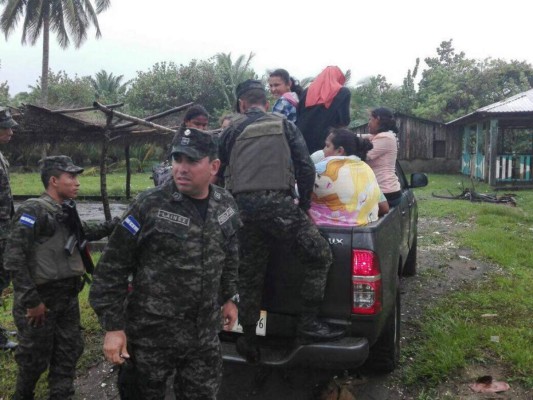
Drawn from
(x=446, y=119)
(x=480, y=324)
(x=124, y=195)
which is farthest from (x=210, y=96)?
(x=480, y=324)

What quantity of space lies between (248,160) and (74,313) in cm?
154

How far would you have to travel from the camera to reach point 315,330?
2936 mm

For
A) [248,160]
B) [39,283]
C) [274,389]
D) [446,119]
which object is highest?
[446,119]

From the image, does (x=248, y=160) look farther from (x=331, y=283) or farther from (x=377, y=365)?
(x=377, y=365)

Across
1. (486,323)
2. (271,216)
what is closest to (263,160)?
(271,216)

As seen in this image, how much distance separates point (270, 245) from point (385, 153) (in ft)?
6.90

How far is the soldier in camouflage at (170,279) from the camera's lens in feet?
7.29

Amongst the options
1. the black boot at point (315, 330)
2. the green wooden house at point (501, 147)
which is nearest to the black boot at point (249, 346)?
the black boot at point (315, 330)

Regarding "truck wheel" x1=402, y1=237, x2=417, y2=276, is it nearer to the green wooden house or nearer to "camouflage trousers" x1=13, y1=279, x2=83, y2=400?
"camouflage trousers" x1=13, y1=279, x2=83, y2=400

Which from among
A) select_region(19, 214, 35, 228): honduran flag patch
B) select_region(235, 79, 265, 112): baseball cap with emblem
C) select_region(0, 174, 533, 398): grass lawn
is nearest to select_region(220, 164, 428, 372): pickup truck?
select_region(0, 174, 533, 398): grass lawn

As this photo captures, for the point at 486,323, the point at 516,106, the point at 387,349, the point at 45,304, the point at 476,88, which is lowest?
the point at 486,323

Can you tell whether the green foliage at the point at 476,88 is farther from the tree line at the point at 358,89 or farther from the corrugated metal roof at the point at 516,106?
the corrugated metal roof at the point at 516,106

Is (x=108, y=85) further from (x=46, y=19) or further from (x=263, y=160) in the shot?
(x=263, y=160)

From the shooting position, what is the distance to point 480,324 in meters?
4.59
